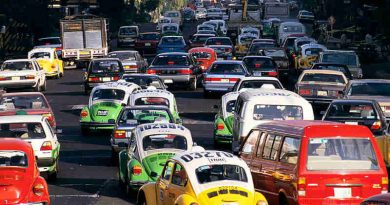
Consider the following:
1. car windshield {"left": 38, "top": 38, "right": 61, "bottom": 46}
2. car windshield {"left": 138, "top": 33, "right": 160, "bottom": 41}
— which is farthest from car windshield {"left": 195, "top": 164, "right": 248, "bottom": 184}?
car windshield {"left": 138, "top": 33, "right": 160, "bottom": 41}

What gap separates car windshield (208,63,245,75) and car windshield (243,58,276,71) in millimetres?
3078

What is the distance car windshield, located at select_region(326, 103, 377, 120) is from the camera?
28.1 metres

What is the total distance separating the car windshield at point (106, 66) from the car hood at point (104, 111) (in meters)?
13.2

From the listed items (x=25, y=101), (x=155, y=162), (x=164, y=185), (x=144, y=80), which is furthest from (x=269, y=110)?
(x=144, y=80)

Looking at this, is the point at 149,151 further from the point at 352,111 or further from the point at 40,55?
the point at 40,55

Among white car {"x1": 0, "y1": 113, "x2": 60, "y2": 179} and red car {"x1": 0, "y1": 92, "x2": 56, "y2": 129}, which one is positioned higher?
white car {"x1": 0, "y1": 113, "x2": 60, "y2": 179}

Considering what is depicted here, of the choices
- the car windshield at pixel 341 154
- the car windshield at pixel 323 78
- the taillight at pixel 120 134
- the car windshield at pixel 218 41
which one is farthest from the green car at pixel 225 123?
the car windshield at pixel 218 41

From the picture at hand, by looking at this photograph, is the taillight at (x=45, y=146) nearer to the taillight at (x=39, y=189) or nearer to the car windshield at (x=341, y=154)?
the taillight at (x=39, y=189)

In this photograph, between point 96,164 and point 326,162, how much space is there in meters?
11.1

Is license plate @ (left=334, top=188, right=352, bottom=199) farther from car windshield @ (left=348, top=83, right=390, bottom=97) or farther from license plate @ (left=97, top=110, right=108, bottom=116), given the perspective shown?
car windshield @ (left=348, top=83, right=390, bottom=97)

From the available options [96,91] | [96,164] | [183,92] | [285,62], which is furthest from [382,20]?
[96,164]

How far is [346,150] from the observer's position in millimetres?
17625

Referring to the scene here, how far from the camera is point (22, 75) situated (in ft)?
157

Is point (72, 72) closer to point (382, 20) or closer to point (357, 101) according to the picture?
point (382, 20)
